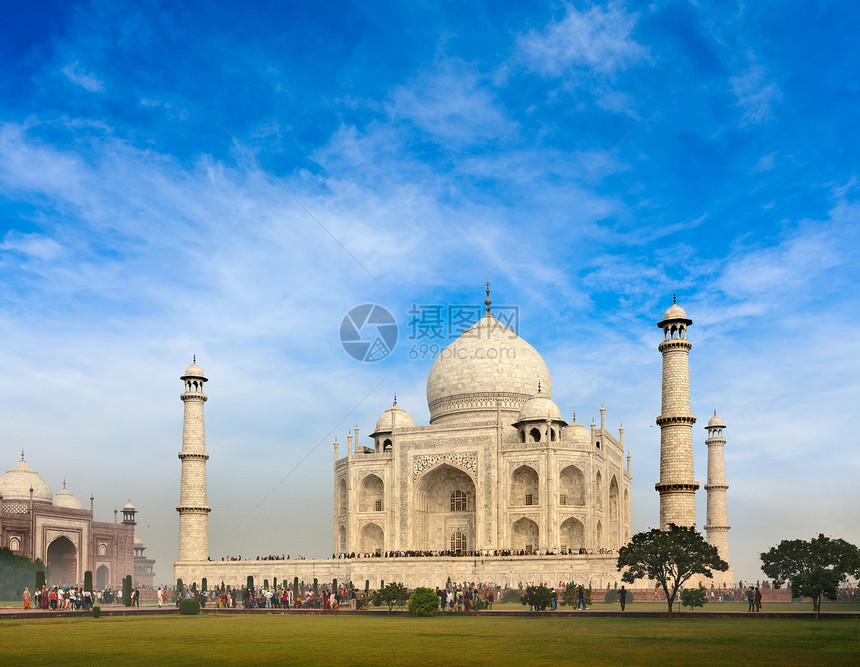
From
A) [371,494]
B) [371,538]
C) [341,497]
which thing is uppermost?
[371,494]

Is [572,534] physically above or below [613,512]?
below

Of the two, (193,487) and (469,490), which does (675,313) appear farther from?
(193,487)

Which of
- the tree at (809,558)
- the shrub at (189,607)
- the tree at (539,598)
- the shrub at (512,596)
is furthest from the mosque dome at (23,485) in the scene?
the tree at (809,558)

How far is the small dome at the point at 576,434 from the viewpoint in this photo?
156 feet

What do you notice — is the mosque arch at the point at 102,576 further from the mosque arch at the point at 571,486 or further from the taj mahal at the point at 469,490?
the mosque arch at the point at 571,486

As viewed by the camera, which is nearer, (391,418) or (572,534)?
(572,534)

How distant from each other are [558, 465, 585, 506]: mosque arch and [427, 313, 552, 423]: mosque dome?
5.82 metres

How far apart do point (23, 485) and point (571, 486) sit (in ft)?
132

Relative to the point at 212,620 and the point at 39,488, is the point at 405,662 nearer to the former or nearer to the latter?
→ the point at 212,620

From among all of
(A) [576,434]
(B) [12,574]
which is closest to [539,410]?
(A) [576,434]

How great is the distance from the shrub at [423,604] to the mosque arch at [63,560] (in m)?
40.9

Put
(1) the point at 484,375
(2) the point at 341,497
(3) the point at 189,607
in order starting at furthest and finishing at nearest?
(1) the point at 484,375, (2) the point at 341,497, (3) the point at 189,607

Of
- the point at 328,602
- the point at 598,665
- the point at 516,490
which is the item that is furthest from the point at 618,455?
the point at 598,665

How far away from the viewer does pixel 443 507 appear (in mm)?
48406
